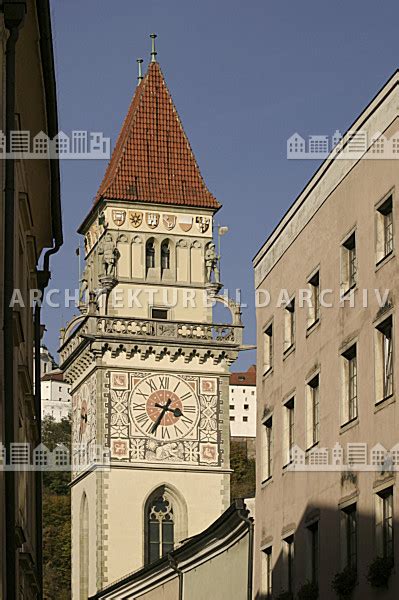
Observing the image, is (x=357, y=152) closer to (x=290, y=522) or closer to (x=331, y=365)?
(x=331, y=365)

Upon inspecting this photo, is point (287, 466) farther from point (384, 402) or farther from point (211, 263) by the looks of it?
point (211, 263)

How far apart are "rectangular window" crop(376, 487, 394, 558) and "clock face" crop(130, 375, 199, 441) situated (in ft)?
173

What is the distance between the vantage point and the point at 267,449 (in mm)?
33594

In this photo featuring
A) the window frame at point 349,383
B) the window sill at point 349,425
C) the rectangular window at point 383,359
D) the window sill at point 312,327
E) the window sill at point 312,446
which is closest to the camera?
the rectangular window at point 383,359

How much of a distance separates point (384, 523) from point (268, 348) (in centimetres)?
1047

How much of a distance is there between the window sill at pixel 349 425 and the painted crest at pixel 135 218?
55.5 m

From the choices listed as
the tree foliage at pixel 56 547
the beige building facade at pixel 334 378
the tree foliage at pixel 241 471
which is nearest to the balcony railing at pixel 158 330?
the tree foliage at pixel 56 547

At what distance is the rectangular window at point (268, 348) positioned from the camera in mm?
33938

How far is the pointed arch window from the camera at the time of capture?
7556 cm

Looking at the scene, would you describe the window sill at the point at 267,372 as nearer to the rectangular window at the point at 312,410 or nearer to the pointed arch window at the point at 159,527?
the rectangular window at the point at 312,410

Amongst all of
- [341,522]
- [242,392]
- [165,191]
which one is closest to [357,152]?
[341,522]

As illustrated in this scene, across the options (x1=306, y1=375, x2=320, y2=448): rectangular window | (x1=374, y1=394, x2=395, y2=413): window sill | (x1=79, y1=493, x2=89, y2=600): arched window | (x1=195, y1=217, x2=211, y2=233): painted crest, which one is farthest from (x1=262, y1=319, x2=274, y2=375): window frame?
(x1=195, y1=217, x2=211, y2=233): painted crest

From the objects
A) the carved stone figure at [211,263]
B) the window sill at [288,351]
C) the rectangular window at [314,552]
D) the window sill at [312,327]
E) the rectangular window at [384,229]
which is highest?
the carved stone figure at [211,263]

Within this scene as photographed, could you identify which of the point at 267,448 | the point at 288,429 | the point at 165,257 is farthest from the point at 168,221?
the point at 288,429
